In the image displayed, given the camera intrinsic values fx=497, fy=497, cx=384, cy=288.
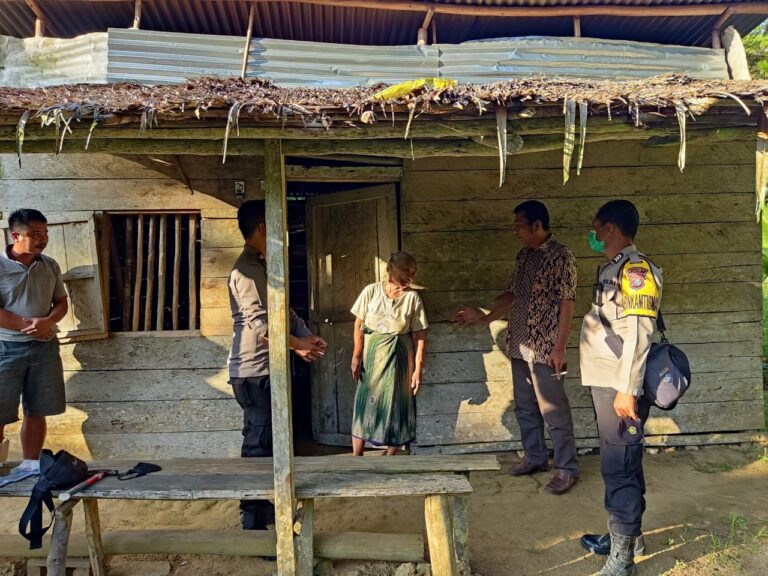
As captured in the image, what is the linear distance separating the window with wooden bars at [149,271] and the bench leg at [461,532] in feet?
8.99

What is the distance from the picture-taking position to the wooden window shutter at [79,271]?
4.03 meters

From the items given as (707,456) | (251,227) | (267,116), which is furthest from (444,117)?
(707,456)

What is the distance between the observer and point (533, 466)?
4.00m

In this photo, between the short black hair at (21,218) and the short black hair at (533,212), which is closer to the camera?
the short black hair at (21,218)

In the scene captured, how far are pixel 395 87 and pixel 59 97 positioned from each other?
160cm

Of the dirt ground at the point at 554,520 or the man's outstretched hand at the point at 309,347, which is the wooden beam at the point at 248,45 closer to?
the man's outstretched hand at the point at 309,347

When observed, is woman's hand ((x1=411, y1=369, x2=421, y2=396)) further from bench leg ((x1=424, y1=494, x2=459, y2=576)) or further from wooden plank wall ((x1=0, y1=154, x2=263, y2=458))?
wooden plank wall ((x1=0, y1=154, x2=263, y2=458))

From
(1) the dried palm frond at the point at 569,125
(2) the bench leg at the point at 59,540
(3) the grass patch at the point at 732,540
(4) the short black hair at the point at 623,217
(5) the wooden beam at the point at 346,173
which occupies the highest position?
(5) the wooden beam at the point at 346,173

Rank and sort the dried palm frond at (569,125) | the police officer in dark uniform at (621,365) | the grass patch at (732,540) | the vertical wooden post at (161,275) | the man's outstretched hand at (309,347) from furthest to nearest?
1. the vertical wooden post at (161,275)
2. the man's outstretched hand at (309,347)
3. the grass patch at (732,540)
4. the police officer in dark uniform at (621,365)
5. the dried palm frond at (569,125)

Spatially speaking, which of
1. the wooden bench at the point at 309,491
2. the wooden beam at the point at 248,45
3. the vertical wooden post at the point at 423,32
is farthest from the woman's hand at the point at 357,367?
the vertical wooden post at the point at 423,32

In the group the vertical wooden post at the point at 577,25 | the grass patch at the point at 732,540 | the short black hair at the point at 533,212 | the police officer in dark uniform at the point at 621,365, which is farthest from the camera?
the vertical wooden post at the point at 577,25

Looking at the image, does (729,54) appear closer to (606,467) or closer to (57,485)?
(606,467)

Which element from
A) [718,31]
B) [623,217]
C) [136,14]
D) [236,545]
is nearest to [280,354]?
[236,545]

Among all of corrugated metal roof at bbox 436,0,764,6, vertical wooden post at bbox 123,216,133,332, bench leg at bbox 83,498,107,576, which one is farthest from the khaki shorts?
corrugated metal roof at bbox 436,0,764,6
